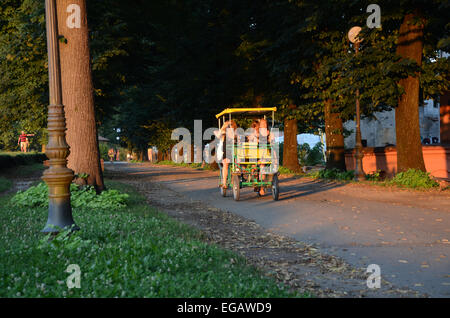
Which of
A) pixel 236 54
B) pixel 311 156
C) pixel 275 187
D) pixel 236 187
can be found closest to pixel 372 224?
pixel 275 187

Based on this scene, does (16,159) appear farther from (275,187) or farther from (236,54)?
(275,187)

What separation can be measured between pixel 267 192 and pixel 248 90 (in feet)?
45.2

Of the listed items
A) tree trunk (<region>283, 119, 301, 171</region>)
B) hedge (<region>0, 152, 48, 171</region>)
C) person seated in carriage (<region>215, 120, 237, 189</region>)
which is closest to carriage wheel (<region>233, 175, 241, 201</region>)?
person seated in carriage (<region>215, 120, 237, 189</region>)

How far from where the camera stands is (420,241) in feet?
24.7

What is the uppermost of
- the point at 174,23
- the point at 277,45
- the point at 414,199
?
the point at 174,23

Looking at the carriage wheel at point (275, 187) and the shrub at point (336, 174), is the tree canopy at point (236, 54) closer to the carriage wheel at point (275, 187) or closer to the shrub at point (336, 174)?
the shrub at point (336, 174)

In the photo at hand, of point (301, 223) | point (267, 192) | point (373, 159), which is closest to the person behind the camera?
point (301, 223)

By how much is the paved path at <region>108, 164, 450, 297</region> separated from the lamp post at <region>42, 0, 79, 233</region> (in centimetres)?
386

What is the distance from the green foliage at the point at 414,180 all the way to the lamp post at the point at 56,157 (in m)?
12.3

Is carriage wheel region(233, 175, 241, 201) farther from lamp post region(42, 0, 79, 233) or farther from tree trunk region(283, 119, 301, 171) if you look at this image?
tree trunk region(283, 119, 301, 171)

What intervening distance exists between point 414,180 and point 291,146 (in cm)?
1143
